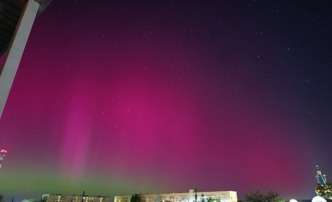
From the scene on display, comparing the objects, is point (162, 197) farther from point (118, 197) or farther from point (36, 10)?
point (36, 10)

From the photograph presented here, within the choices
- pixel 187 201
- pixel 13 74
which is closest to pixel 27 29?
pixel 13 74

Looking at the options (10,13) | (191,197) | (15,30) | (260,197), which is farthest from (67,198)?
(15,30)

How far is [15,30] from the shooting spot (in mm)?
6430

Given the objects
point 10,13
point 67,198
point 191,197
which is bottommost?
point 67,198

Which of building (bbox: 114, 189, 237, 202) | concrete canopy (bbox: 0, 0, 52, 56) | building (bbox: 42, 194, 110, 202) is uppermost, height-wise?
concrete canopy (bbox: 0, 0, 52, 56)

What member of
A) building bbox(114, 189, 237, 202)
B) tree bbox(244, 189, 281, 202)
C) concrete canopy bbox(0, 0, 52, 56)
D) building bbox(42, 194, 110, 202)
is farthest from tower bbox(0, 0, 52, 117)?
building bbox(42, 194, 110, 202)

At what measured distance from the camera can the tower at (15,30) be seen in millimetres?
5766

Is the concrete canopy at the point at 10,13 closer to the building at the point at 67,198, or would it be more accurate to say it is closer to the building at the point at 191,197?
the building at the point at 191,197

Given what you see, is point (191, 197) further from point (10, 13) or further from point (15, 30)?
point (15, 30)

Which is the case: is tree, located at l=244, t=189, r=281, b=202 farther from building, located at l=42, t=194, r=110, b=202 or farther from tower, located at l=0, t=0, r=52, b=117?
building, located at l=42, t=194, r=110, b=202

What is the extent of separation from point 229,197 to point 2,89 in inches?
3968

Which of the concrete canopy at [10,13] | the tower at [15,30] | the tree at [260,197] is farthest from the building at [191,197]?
the tower at [15,30]

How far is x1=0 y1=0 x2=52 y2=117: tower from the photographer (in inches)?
227

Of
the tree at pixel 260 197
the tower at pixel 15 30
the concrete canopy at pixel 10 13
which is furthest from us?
the tree at pixel 260 197
